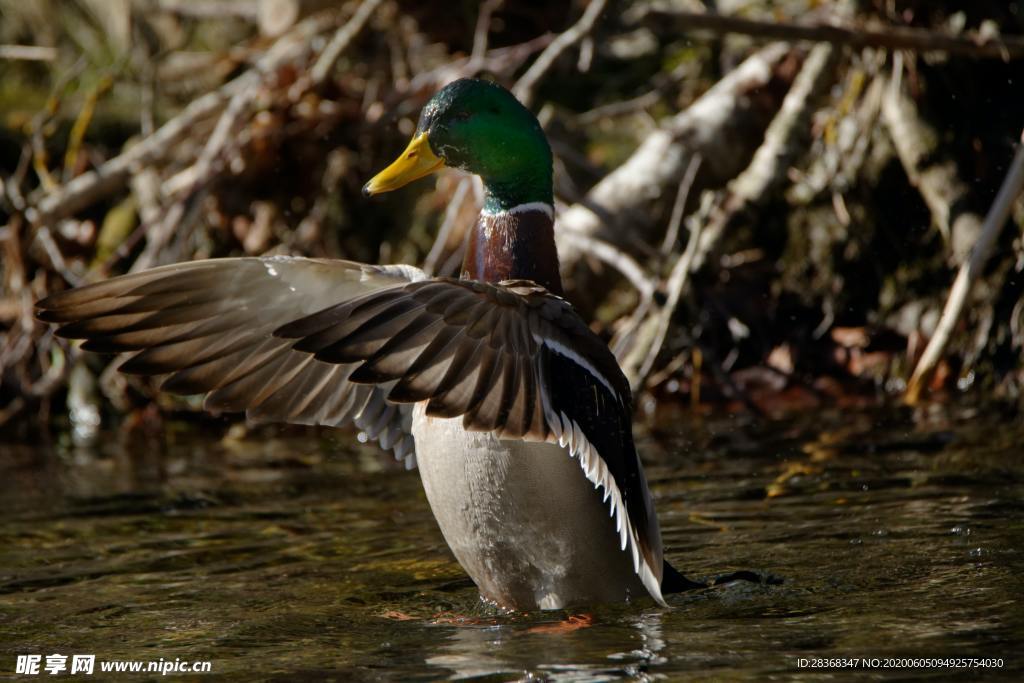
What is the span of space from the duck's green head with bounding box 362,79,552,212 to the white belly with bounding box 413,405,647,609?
74cm

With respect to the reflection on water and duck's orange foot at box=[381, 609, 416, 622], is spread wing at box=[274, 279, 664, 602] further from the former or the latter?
duck's orange foot at box=[381, 609, 416, 622]

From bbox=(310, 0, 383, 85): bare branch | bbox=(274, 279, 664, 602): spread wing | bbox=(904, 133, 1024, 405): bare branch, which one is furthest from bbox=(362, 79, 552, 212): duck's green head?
bbox=(310, 0, 383, 85): bare branch

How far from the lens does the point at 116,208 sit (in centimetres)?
850

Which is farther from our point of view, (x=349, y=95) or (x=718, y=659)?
(x=349, y=95)

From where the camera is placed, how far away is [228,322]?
144 inches

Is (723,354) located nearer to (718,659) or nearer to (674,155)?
(674,155)

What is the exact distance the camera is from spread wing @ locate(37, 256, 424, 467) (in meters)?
3.46

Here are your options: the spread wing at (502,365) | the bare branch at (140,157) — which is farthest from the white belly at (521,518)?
the bare branch at (140,157)

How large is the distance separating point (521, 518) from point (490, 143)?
1.13m

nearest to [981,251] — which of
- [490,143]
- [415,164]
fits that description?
[490,143]

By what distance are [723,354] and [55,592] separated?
3687 mm

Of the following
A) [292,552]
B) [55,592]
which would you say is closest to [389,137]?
[292,552]

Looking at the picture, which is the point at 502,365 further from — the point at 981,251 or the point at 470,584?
the point at 981,251

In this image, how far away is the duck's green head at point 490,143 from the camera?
396 cm
